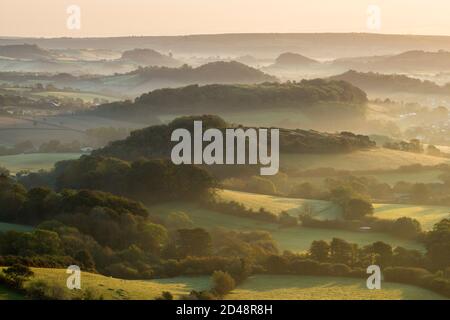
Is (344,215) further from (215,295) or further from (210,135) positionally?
(210,135)

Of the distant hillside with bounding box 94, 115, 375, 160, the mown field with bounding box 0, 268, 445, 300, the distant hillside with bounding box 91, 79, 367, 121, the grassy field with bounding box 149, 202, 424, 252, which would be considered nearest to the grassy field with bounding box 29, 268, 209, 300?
the mown field with bounding box 0, 268, 445, 300

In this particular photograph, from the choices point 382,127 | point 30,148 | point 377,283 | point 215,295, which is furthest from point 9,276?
point 382,127

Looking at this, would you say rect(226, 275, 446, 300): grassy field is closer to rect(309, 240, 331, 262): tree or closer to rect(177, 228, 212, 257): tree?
rect(309, 240, 331, 262): tree

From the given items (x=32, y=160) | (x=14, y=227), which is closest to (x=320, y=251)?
(x=14, y=227)

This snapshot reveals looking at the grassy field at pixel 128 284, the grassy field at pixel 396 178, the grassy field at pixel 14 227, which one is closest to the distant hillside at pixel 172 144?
the grassy field at pixel 396 178

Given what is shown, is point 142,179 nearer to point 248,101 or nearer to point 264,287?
point 264,287

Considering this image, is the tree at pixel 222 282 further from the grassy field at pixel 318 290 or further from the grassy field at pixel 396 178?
the grassy field at pixel 396 178
